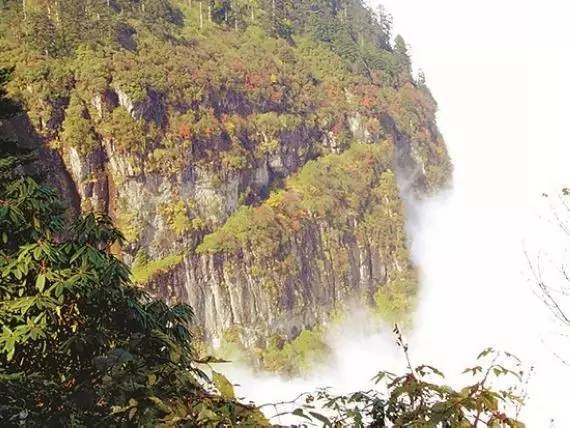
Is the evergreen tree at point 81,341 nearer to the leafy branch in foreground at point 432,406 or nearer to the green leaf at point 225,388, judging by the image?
the green leaf at point 225,388

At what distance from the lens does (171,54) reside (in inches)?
1780

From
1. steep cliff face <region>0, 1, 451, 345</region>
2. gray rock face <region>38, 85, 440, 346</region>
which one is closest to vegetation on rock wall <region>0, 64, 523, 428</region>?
steep cliff face <region>0, 1, 451, 345</region>

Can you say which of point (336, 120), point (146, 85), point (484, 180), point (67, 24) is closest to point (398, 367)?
point (336, 120)

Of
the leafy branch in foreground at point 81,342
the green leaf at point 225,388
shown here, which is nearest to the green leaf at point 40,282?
the leafy branch in foreground at point 81,342

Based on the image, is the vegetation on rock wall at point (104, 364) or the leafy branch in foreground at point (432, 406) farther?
the vegetation on rock wall at point (104, 364)

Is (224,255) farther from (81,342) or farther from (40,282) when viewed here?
(81,342)

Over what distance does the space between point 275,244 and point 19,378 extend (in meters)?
41.7

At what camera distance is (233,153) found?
45.5 meters

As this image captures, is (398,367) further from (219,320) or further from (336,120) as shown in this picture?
(336,120)

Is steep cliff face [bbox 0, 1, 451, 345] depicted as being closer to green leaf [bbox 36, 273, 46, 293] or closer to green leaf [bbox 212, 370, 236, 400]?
green leaf [bbox 36, 273, 46, 293]

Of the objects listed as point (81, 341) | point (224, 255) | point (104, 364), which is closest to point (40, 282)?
point (81, 341)

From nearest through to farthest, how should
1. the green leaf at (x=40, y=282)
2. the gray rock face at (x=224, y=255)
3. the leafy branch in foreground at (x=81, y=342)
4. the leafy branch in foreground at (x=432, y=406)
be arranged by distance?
the leafy branch in foreground at (x=432, y=406)
the leafy branch in foreground at (x=81, y=342)
the green leaf at (x=40, y=282)
the gray rock face at (x=224, y=255)

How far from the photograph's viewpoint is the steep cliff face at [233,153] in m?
37.8

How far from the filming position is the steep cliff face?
37.8 meters
